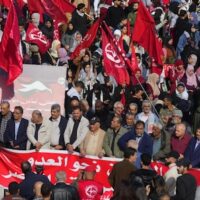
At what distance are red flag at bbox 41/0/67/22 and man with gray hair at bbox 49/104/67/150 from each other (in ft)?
23.6

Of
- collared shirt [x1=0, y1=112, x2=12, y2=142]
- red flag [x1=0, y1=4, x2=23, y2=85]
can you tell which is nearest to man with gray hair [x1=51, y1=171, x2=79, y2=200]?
collared shirt [x1=0, y1=112, x2=12, y2=142]

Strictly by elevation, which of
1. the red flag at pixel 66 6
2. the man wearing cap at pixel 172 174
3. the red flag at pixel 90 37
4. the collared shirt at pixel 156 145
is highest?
the red flag at pixel 66 6

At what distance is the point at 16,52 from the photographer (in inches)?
922

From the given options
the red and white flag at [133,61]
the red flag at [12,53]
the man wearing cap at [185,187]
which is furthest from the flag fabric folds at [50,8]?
the man wearing cap at [185,187]

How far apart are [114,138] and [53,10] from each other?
8.19 metres

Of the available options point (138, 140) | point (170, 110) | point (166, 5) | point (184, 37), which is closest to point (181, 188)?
point (138, 140)

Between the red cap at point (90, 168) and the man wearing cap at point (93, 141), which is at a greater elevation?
the man wearing cap at point (93, 141)

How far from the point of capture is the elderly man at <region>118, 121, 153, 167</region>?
2125cm

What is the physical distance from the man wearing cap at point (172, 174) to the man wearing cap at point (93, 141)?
2.19m

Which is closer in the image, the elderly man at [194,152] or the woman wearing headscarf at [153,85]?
the elderly man at [194,152]

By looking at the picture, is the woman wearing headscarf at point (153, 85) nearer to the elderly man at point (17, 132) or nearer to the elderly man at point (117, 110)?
the elderly man at point (117, 110)

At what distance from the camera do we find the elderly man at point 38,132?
21.7 m

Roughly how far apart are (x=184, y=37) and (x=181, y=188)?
45.8 ft

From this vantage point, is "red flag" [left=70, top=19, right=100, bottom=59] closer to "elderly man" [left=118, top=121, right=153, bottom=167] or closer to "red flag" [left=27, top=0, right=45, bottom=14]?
"red flag" [left=27, top=0, right=45, bottom=14]
